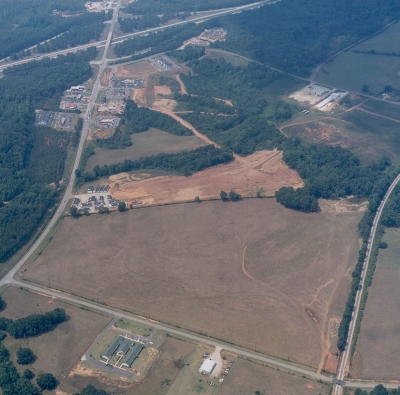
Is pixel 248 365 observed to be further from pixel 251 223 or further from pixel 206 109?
pixel 206 109

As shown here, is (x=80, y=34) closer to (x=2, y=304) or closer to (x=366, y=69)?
(x=366, y=69)

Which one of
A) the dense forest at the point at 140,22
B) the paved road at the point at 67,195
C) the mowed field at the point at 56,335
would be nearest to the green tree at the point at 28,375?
the mowed field at the point at 56,335

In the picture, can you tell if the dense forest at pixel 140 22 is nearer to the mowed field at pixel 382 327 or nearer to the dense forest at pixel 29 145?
the dense forest at pixel 29 145

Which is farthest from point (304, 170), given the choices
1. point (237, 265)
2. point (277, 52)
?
point (277, 52)

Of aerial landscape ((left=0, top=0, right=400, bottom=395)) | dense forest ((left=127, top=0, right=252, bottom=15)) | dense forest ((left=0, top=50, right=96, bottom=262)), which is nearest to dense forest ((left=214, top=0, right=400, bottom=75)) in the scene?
aerial landscape ((left=0, top=0, right=400, bottom=395))

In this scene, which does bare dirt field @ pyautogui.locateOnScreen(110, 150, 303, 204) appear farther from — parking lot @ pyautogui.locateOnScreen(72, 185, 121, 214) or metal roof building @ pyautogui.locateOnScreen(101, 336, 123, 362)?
metal roof building @ pyautogui.locateOnScreen(101, 336, 123, 362)

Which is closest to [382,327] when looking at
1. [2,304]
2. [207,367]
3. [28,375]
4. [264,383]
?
[264,383]
